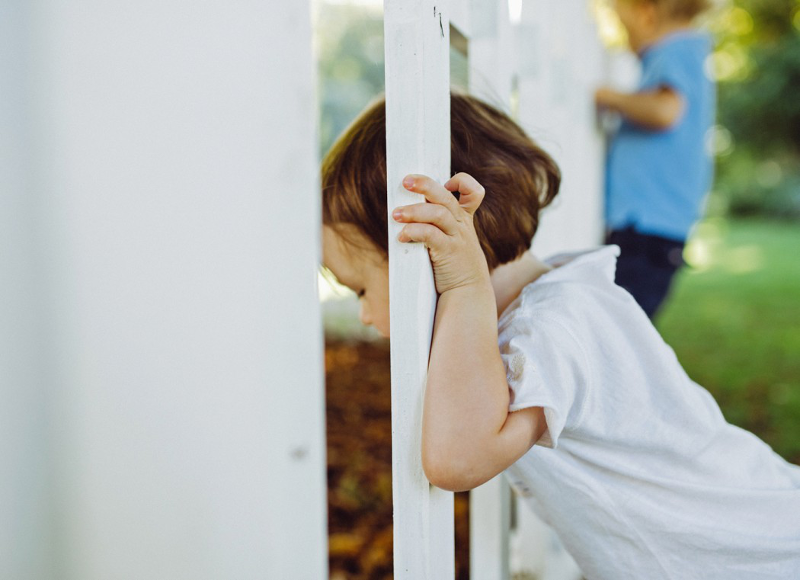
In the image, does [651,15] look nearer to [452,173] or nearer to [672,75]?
[672,75]

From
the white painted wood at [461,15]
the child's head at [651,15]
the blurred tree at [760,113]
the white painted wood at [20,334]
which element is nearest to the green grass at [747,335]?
the child's head at [651,15]

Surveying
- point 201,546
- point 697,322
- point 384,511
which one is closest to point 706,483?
point 201,546

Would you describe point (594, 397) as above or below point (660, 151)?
below

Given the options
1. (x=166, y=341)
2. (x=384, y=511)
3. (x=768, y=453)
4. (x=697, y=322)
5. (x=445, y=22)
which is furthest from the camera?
(x=697, y=322)

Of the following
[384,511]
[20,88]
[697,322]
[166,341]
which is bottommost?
[384,511]

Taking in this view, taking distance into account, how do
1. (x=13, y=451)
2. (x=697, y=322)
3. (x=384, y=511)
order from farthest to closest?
(x=697, y=322)
(x=384, y=511)
(x=13, y=451)

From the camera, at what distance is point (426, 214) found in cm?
81

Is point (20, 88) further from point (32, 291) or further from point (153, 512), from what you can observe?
point (153, 512)

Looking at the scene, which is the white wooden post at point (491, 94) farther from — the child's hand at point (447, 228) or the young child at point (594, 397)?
the child's hand at point (447, 228)

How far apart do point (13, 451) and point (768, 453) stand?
126 centimetres

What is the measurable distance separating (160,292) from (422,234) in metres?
0.54

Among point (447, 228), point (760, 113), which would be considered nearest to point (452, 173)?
point (447, 228)

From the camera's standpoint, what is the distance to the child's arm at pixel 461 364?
0.83m

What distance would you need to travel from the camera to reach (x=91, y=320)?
117 cm
